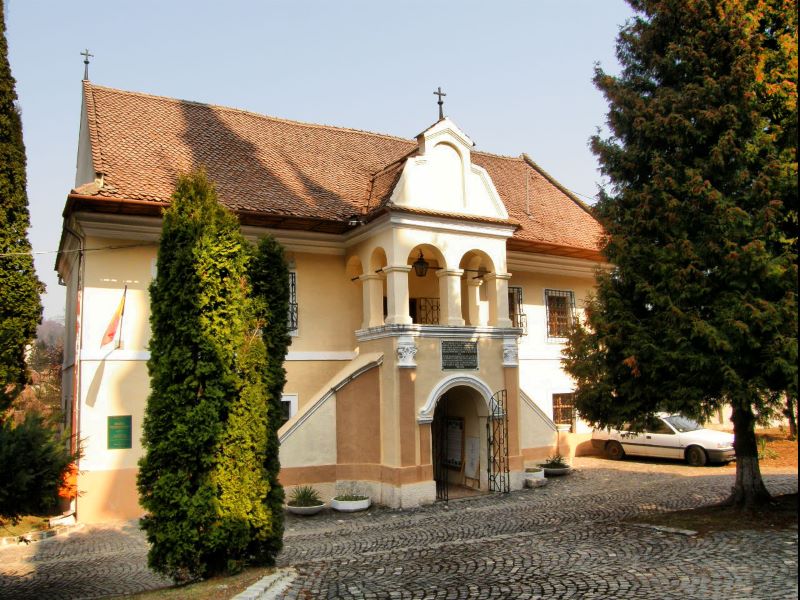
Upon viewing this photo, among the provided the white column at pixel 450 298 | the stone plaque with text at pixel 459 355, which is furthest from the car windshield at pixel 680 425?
the white column at pixel 450 298

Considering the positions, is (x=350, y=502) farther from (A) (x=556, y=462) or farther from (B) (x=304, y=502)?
(A) (x=556, y=462)

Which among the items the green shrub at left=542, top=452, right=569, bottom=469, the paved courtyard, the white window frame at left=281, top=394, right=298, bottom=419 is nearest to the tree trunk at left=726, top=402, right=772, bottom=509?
the paved courtyard

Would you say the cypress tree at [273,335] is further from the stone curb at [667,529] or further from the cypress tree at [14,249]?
the cypress tree at [14,249]

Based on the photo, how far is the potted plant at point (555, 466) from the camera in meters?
16.9

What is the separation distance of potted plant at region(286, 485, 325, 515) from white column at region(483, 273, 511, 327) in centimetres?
582

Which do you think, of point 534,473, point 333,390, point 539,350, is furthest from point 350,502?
point 539,350

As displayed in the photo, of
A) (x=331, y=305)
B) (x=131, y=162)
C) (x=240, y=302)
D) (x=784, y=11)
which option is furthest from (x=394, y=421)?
(x=784, y=11)

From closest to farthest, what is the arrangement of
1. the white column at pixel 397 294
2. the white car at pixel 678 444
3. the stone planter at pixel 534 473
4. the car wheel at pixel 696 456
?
the white column at pixel 397 294, the stone planter at pixel 534 473, the white car at pixel 678 444, the car wheel at pixel 696 456

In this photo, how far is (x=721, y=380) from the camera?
33.3 feet

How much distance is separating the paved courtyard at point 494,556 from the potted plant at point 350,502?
12.9 inches

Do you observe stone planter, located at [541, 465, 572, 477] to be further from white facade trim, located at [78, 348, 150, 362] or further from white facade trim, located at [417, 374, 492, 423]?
white facade trim, located at [78, 348, 150, 362]

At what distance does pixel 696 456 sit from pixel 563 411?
13.1 ft

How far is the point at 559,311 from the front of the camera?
20.2 m

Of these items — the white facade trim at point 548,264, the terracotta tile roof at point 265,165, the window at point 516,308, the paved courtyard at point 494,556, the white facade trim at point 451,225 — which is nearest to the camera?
the paved courtyard at point 494,556
